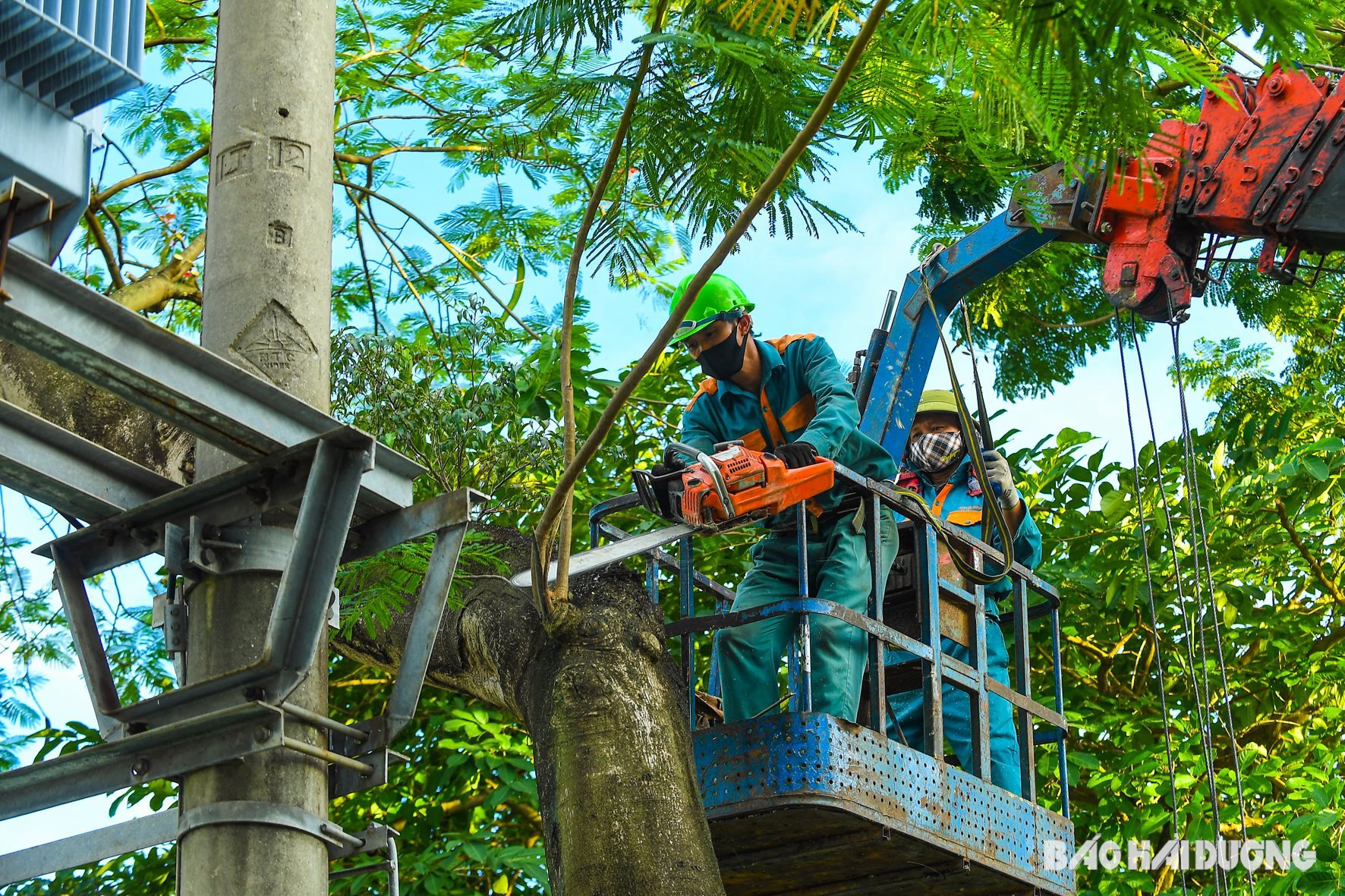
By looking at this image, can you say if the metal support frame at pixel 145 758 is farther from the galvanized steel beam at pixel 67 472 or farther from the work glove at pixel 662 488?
the work glove at pixel 662 488

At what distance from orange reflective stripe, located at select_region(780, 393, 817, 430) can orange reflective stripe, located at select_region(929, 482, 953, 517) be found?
1278 mm

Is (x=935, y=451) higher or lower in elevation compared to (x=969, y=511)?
higher

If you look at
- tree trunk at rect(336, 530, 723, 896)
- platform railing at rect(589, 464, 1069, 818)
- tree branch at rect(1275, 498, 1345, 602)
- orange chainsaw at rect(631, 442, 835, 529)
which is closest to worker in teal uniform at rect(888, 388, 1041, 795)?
platform railing at rect(589, 464, 1069, 818)

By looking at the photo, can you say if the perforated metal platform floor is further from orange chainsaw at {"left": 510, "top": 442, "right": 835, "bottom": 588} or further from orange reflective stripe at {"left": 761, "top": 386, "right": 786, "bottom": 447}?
orange reflective stripe at {"left": 761, "top": 386, "right": 786, "bottom": 447}

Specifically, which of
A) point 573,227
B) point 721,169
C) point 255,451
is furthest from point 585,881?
point 573,227

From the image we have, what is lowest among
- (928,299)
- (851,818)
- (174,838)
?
(174,838)

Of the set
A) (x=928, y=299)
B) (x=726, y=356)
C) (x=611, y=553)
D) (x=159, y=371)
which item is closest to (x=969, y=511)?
(x=928, y=299)

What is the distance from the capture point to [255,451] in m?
3.54

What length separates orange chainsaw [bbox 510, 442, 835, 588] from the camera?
5688 millimetres

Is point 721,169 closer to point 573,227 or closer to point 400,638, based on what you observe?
point 400,638

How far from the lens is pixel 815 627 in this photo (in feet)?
19.0

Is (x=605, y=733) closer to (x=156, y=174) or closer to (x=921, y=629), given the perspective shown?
(x=921, y=629)

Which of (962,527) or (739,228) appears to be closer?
(739,228)

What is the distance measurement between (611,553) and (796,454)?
Answer: 31.7 inches
